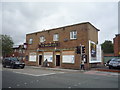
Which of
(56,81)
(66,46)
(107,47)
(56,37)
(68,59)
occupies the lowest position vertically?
(56,81)

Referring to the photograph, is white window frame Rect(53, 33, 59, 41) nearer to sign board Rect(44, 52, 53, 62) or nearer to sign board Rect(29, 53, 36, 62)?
sign board Rect(44, 52, 53, 62)

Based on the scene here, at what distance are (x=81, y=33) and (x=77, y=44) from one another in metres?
1.92

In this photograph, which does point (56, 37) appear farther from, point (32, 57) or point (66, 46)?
point (32, 57)

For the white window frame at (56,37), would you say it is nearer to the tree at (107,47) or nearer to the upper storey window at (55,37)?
the upper storey window at (55,37)

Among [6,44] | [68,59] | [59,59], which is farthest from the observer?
[6,44]

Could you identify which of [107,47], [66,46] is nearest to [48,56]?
[66,46]

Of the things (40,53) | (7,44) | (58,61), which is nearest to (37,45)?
(40,53)

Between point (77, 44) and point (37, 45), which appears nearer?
point (77, 44)

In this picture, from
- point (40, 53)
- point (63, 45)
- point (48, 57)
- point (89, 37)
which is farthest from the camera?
point (40, 53)

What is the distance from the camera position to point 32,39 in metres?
29.1

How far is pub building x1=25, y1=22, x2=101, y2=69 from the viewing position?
67.9 feet

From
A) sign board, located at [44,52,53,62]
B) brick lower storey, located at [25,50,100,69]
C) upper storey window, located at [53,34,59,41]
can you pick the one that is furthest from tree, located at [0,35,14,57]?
upper storey window, located at [53,34,59,41]

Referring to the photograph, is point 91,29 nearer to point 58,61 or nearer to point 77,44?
point 77,44

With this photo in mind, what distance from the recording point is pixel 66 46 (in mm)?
22859
